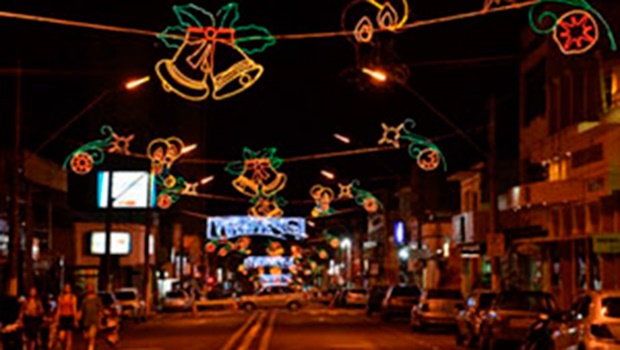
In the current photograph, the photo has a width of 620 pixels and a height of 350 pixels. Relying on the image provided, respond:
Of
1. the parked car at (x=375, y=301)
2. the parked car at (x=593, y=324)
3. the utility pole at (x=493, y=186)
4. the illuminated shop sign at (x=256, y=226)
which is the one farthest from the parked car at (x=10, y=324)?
the illuminated shop sign at (x=256, y=226)

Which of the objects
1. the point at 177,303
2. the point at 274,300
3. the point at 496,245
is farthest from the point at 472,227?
the point at 274,300

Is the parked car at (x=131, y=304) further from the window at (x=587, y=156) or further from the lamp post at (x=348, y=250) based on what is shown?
the lamp post at (x=348, y=250)

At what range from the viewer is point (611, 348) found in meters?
17.6

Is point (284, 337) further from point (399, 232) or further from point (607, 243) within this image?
point (399, 232)

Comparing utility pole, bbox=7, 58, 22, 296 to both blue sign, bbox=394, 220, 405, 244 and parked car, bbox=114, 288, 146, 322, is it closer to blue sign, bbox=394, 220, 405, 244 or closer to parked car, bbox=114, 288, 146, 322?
parked car, bbox=114, 288, 146, 322

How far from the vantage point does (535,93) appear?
46.6 metres

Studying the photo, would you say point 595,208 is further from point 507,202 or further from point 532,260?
point 532,260

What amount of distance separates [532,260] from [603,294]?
32.7 m

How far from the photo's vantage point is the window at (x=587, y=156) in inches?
1347

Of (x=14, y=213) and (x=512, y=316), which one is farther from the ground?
(x=14, y=213)

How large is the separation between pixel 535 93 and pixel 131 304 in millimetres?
19588

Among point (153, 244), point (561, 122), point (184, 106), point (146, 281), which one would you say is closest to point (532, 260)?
point (561, 122)

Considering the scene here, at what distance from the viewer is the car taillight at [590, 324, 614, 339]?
58.9 ft

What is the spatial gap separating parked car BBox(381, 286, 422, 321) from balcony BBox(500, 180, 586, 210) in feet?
31.7
